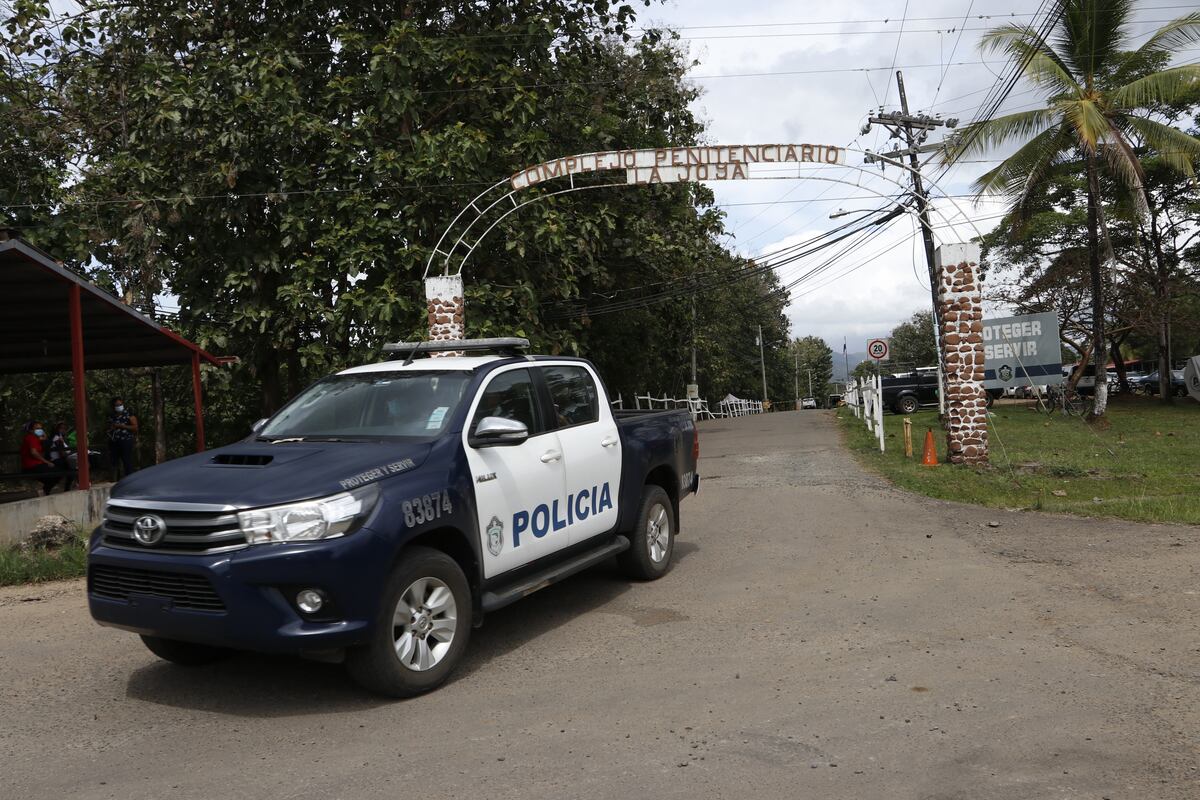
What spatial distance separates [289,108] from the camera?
60.4 ft

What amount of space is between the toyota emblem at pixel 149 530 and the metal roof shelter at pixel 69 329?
6626 mm

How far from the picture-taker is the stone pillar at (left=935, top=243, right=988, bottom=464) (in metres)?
15.0

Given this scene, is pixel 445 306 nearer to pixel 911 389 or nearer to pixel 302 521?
pixel 302 521

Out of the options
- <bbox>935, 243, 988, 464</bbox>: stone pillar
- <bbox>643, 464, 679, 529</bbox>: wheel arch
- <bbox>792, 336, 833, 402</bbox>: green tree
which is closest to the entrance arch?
<bbox>935, 243, 988, 464</bbox>: stone pillar

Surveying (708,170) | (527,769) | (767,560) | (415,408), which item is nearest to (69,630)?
(415,408)

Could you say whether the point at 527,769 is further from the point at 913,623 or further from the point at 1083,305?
the point at 1083,305

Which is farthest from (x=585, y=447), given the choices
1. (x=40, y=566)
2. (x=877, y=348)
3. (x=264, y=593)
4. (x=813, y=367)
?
(x=813, y=367)

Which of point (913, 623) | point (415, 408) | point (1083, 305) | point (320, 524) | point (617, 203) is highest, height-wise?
point (617, 203)

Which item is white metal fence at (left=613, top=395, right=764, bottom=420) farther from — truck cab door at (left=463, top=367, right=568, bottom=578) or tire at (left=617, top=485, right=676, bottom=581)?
truck cab door at (left=463, top=367, right=568, bottom=578)

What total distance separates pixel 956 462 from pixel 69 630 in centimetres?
1265

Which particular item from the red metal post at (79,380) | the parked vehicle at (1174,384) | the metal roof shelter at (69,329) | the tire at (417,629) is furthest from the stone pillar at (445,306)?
the parked vehicle at (1174,384)

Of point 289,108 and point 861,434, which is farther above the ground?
point 289,108

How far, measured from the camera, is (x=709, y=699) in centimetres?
506

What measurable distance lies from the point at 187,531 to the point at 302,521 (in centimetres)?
60
